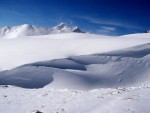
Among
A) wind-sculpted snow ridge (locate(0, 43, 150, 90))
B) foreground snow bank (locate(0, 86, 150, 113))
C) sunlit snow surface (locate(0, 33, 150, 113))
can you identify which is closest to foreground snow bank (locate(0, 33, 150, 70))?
sunlit snow surface (locate(0, 33, 150, 113))

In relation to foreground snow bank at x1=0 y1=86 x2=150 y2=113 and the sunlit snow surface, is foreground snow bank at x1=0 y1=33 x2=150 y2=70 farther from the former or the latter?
foreground snow bank at x1=0 y1=86 x2=150 y2=113

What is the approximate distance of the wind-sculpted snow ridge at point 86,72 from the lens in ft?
57.4

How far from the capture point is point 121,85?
18.6 m

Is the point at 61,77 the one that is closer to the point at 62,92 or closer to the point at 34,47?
the point at 62,92

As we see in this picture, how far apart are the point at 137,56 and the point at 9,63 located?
9.68 m

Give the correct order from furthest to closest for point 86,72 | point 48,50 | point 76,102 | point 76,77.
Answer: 1. point 48,50
2. point 86,72
3. point 76,77
4. point 76,102

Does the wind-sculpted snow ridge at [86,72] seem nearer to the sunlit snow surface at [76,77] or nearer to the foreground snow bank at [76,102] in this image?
the sunlit snow surface at [76,77]

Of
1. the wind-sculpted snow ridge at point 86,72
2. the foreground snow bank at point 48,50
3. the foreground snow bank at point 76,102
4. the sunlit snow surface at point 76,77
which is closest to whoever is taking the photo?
the foreground snow bank at point 76,102

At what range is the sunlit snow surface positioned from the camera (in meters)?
10.8

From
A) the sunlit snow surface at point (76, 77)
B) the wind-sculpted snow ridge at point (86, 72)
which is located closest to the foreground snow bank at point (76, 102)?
the sunlit snow surface at point (76, 77)

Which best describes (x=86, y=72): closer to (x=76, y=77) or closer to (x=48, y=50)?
(x=76, y=77)

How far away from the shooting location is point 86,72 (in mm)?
19469

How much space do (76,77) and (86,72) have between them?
4.91ft

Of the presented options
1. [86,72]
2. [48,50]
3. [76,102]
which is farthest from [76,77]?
[76,102]
